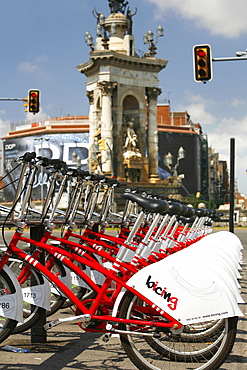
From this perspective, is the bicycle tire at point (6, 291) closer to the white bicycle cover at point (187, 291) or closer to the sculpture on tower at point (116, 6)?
the white bicycle cover at point (187, 291)

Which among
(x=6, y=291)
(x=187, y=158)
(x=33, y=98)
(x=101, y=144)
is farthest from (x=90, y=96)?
(x=6, y=291)

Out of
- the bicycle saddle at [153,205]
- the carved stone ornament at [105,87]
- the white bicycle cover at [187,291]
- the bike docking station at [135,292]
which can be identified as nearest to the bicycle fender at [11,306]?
the bike docking station at [135,292]

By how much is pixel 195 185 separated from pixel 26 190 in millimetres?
92578

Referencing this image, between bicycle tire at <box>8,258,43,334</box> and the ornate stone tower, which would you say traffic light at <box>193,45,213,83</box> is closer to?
bicycle tire at <box>8,258,43,334</box>

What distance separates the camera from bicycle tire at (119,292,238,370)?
4.58 m

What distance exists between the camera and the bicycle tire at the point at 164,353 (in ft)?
15.0

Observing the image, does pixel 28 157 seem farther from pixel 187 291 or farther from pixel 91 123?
pixel 91 123

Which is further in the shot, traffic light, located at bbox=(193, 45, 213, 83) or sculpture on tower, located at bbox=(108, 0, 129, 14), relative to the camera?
sculpture on tower, located at bbox=(108, 0, 129, 14)

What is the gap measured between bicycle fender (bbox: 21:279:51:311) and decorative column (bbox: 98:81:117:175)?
46318mm

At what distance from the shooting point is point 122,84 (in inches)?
2141

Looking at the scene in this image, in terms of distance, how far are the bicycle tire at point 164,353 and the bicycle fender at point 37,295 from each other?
100 cm

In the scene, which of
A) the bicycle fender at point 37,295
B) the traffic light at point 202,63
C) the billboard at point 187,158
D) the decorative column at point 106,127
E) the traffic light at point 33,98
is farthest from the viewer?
the billboard at point 187,158

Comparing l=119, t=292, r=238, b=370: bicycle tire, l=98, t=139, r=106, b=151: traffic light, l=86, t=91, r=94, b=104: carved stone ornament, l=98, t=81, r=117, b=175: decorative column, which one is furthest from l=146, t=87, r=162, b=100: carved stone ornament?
l=119, t=292, r=238, b=370: bicycle tire

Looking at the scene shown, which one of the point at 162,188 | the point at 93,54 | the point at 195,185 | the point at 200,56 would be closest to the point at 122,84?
the point at 93,54
